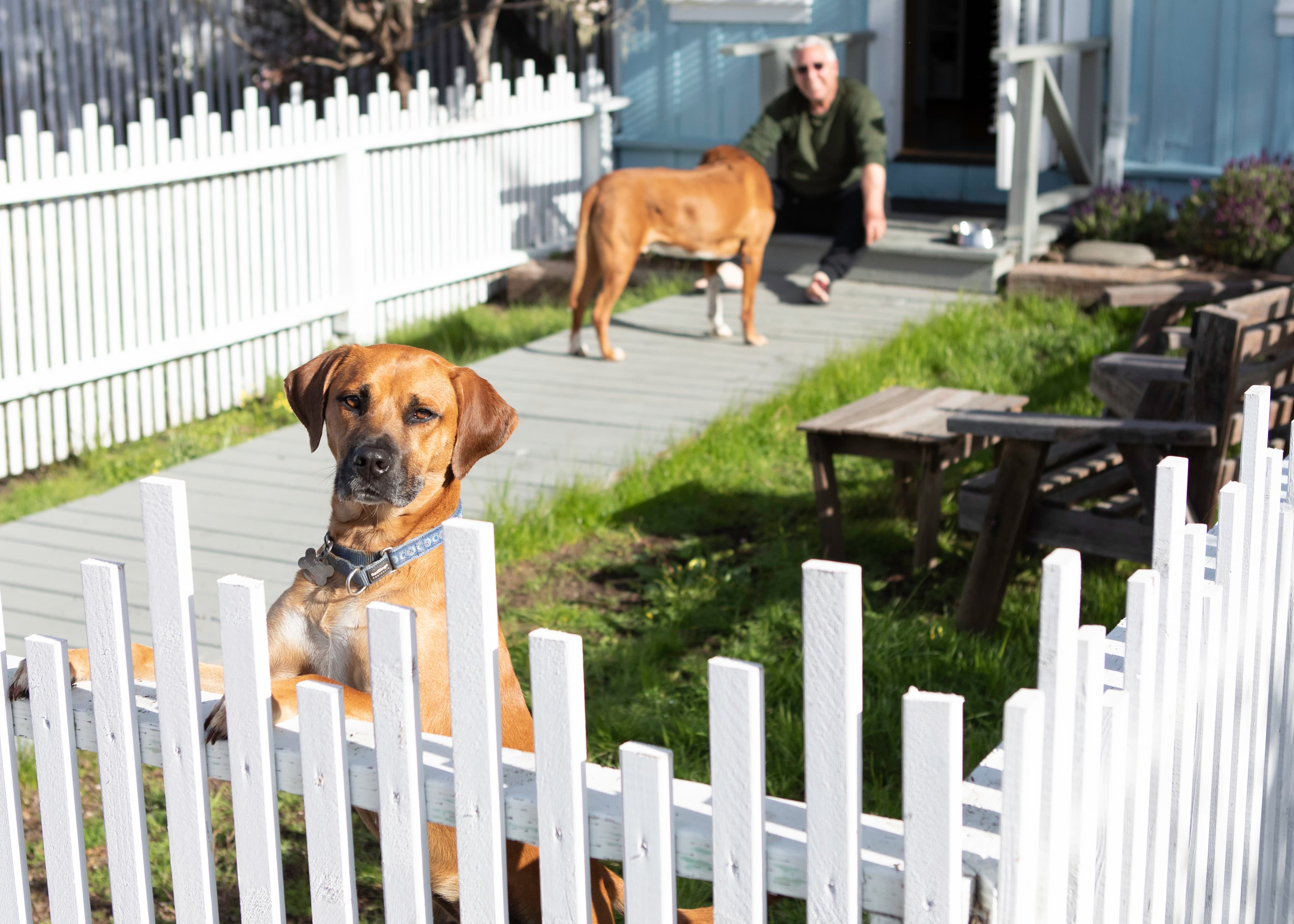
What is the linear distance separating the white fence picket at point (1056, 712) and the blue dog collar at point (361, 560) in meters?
1.11

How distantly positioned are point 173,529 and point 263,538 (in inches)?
144

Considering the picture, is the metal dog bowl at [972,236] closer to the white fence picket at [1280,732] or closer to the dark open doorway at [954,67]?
the dark open doorway at [954,67]

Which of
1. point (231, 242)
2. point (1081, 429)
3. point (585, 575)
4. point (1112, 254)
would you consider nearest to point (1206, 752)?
point (1081, 429)

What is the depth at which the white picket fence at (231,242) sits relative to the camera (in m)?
6.72

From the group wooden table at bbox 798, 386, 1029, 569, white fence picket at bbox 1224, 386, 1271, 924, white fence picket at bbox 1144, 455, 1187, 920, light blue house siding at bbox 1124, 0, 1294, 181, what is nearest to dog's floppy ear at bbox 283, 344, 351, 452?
white fence picket at bbox 1144, 455, 1187, 920

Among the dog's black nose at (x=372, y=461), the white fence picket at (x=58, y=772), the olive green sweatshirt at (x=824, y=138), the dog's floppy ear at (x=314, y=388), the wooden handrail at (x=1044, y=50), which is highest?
the wooden handrail at (x=1044, y=50)

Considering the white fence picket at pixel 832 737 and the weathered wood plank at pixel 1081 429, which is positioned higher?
the white fence picket at pixel 832 737

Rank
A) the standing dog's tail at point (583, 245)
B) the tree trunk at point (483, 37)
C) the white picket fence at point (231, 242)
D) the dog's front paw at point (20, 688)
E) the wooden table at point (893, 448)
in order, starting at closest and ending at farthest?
1. the dog's front paw at point (20, 688)
2. the wooden table at point (893, 448)
3. the white picket fence at point (231, 242)
4. the standing dog's tail at point (583, 245)
5. the tree trunk at point (483, 37)

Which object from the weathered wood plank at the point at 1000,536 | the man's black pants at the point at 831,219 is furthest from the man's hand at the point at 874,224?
the weathered wood plank at the point at 1000,536

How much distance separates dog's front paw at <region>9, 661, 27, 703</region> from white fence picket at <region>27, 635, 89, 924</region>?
0.11 metres

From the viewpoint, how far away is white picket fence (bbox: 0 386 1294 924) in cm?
148

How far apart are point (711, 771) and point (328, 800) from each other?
464mm

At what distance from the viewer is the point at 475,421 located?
2.52 metres

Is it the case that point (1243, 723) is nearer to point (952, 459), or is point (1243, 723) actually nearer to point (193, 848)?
point (193, 848)
